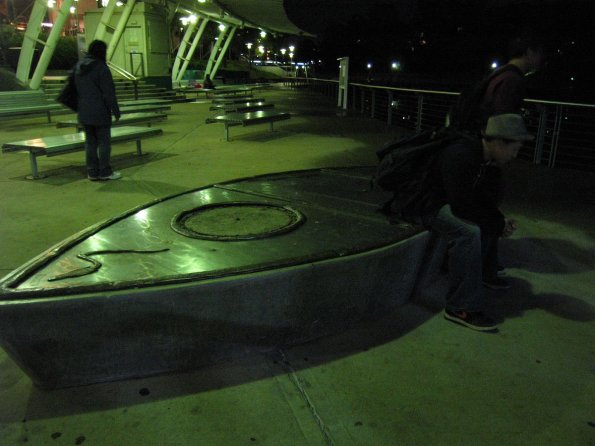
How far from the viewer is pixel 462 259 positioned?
2.99 m

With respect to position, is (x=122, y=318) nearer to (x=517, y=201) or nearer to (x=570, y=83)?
(x=517, y=201)

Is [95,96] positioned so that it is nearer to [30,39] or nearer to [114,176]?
[114,176]

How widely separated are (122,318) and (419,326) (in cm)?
183

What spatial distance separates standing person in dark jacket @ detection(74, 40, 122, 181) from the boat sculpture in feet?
11.4

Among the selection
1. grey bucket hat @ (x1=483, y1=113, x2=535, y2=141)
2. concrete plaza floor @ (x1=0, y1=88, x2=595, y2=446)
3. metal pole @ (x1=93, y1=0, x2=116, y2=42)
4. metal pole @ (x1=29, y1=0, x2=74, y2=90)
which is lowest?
concrete plaza floor @ (x1=0, y1=88, x2=595, y2=446)

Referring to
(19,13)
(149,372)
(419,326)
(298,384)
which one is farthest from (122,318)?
(19,13)

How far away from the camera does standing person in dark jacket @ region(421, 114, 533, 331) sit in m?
2.82

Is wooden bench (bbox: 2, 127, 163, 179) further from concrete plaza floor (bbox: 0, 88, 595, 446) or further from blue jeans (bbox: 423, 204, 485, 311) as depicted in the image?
blue jeans (bbox: 423, 204, 485, 311)

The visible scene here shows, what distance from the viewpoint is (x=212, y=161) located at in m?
8.25

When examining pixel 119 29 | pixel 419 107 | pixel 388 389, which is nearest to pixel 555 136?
pixel 419 107

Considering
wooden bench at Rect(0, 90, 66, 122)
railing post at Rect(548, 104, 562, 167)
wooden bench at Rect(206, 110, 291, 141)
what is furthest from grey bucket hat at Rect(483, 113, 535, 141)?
wooden bench at Rect(0, 90, 66, 122)

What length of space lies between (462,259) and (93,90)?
18.2 feet

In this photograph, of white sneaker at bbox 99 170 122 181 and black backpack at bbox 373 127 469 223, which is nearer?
black backpack at bbox 373 127 469 223

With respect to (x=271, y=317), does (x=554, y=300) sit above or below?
below
